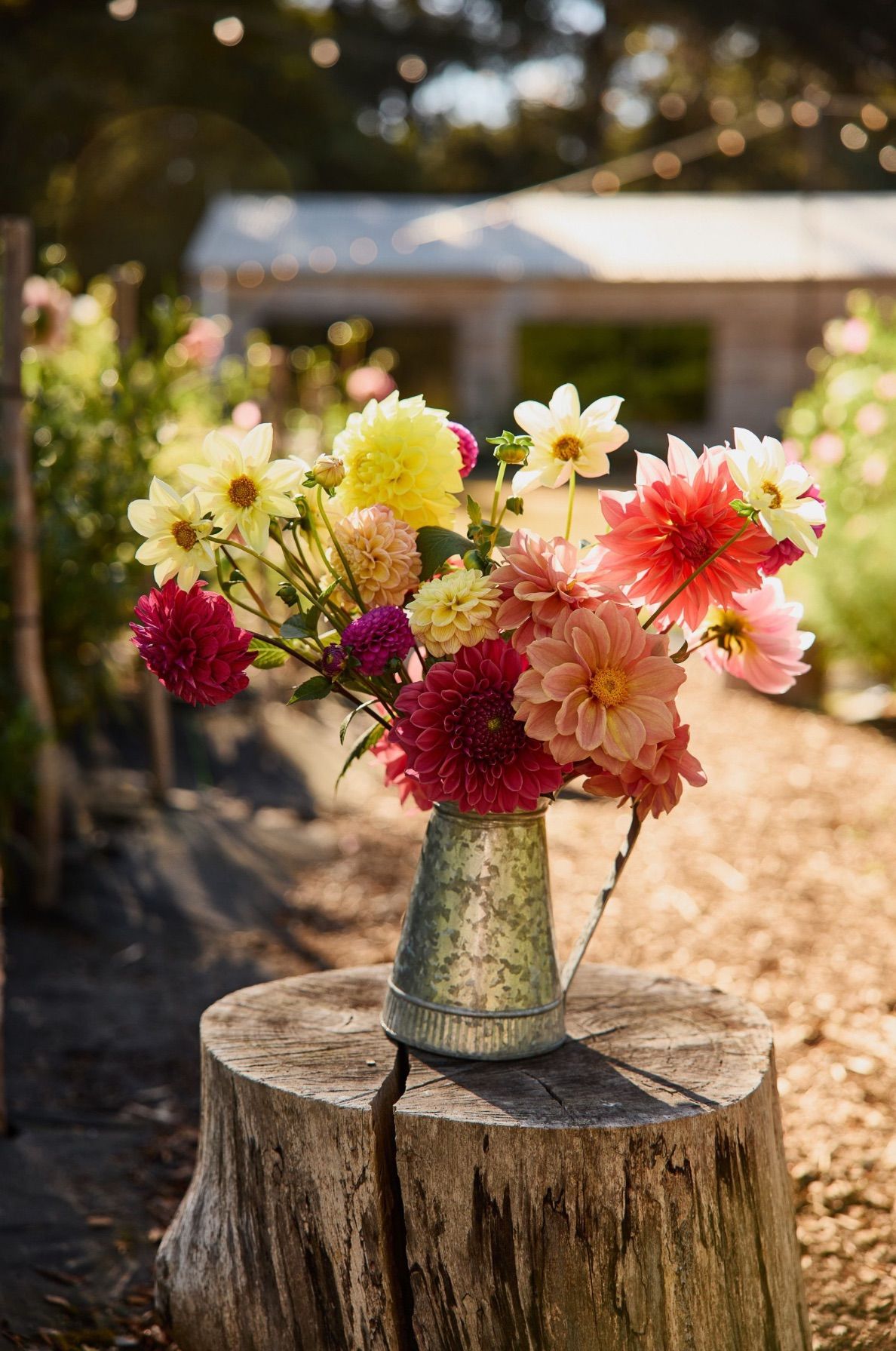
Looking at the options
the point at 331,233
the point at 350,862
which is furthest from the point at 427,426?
the point at 331,233

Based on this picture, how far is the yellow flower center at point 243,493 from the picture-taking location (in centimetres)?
144

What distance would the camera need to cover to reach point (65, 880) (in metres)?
3.89

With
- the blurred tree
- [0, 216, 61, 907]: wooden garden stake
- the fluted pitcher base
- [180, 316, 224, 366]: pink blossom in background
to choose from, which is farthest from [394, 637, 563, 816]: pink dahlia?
the blurred tree

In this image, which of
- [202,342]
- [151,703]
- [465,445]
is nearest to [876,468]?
[202,342]

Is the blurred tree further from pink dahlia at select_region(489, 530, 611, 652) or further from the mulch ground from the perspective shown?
pink dahlia at select_region(489, 530, 611, 652)

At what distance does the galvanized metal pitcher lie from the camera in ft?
5.21

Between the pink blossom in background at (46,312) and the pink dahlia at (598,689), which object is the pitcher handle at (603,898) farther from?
the pink blossom in background at (46,312)

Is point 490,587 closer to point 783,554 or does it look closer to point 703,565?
point 703,565

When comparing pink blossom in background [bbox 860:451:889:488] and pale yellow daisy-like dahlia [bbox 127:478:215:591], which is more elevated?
pink blossom in background [bbox 860:451:889:488]

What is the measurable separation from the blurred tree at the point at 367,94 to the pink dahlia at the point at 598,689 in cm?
1654

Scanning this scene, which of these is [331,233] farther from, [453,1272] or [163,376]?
[453,1272]

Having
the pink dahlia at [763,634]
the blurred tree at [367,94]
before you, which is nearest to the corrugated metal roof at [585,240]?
the blurred tree at [367,94]

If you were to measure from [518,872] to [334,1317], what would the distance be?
60 centimetres

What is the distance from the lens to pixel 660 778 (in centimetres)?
143
